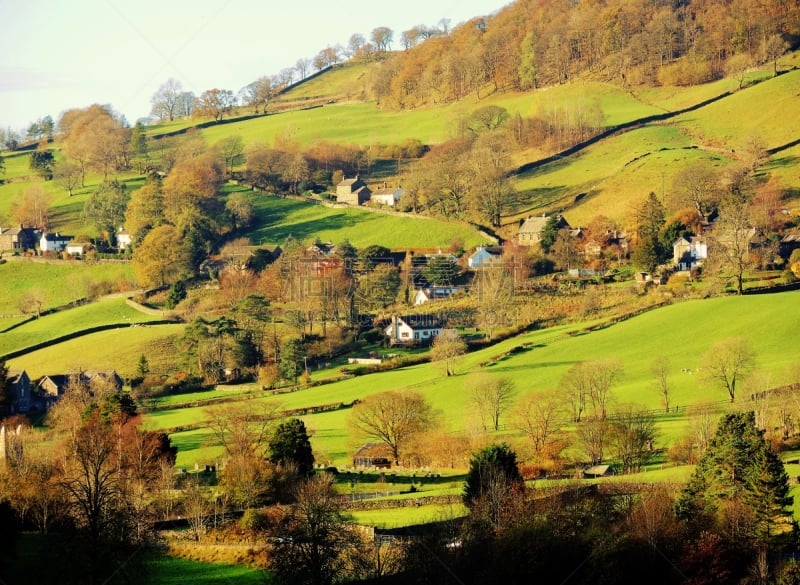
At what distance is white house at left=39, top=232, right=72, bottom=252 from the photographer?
4251 inches

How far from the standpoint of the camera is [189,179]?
358 feet

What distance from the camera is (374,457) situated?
49938 mm

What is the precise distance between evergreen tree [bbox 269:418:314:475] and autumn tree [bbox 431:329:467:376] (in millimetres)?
19138

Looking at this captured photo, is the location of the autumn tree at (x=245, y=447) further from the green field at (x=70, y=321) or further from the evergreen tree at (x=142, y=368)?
the green field at (x=70, y=321)

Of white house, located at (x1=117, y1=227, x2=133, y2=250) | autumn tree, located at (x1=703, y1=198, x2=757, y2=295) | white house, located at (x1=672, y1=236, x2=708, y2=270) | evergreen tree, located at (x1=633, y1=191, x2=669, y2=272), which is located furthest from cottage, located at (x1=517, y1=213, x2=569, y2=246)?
white house, located at (x1=117, y1=227, x2=133, y2=250)

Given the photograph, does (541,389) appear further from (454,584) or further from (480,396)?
(454,584)

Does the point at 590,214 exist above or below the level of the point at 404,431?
above

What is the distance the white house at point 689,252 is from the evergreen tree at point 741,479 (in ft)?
146

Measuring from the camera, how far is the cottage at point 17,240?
109 meters

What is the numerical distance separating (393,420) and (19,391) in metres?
27.0

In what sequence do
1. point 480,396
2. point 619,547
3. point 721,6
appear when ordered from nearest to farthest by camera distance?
1. point 619,547
2. point 480,396
3. point 721,6

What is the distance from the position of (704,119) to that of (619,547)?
90.8 metres

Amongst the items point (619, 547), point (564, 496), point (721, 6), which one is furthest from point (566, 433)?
point (721, 6)

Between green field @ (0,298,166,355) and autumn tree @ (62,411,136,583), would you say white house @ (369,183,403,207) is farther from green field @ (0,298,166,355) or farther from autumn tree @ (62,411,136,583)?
autumn tree @ (62,411,136,583)
